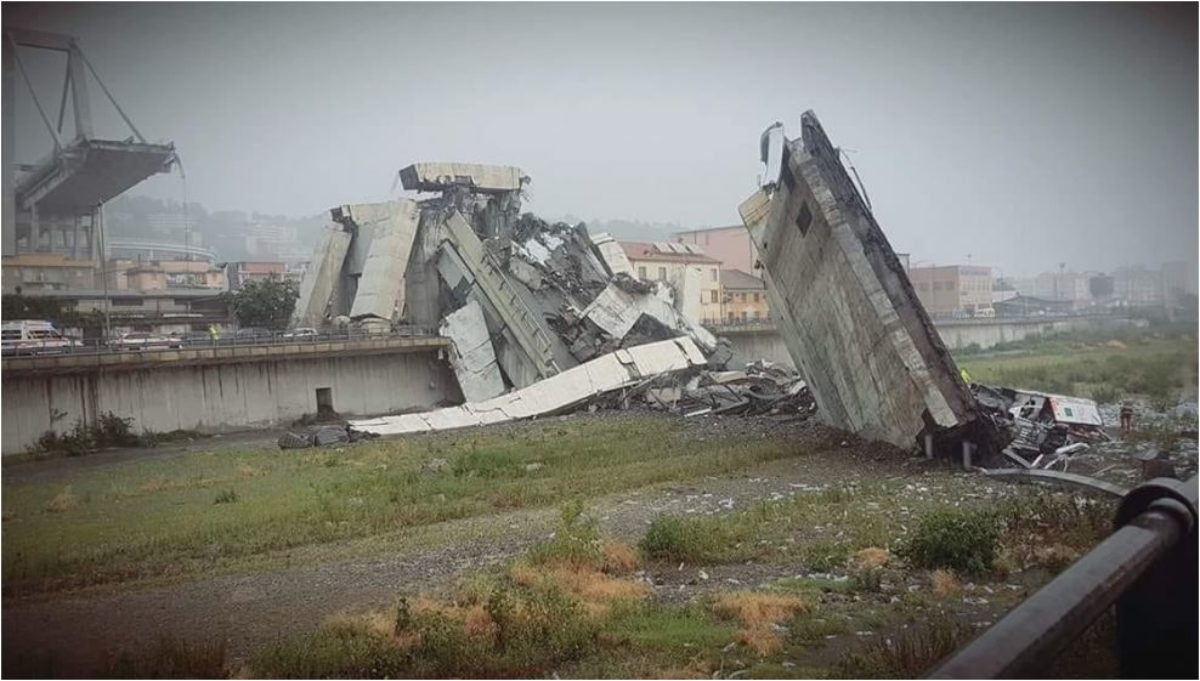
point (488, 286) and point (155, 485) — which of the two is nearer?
point (155, 485)

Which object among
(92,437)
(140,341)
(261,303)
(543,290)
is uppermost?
(543,290)

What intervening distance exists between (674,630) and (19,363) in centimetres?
402

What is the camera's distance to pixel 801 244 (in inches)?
478

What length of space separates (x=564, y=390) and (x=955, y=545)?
12761 millimetres

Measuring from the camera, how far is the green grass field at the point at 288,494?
4480mm

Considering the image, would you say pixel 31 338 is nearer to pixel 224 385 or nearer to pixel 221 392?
pixel 221 392

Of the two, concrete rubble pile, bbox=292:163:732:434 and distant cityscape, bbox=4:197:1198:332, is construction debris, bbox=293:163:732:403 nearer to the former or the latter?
concrete rubble pile, bbox=292:163:732:434

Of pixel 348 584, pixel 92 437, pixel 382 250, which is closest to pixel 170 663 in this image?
pixel 348 584

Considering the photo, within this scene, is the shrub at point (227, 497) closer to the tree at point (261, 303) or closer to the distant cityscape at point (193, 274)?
the distant cityscape at point (193, 274)

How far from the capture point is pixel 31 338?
487 cm

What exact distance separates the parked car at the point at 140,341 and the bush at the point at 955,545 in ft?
17.6

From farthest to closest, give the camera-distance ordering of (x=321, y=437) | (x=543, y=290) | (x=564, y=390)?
1. (x=543, y=290)
2. (x=564, y=390)
3. (x=321, y=437)

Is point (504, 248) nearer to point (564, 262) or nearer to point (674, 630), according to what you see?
point (564, 262)

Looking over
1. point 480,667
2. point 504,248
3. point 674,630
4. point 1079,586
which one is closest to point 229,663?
point 480,667
